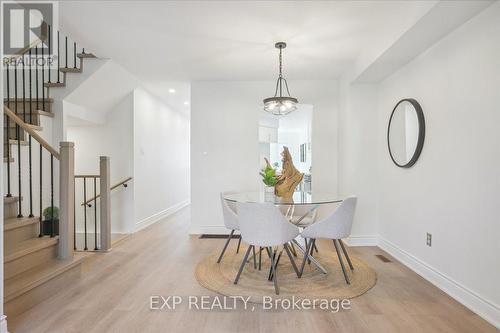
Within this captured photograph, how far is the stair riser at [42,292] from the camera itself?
2.05m

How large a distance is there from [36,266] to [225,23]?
2730mm

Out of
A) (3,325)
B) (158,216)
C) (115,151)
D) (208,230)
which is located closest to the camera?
(3,325)

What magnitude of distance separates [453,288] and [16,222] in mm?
3778

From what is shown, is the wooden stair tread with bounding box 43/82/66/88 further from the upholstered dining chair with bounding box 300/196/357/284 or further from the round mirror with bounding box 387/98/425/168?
the round mirror with bounding box 387/98/425/168

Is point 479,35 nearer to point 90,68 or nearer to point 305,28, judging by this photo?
point 305,28

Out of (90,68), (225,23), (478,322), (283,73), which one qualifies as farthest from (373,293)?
(90,68)

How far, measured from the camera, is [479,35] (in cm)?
212

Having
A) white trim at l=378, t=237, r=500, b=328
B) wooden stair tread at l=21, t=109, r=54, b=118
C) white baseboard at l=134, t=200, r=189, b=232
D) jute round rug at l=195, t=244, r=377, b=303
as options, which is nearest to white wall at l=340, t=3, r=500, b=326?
white trim at l=378, t=237, r=500, b=328

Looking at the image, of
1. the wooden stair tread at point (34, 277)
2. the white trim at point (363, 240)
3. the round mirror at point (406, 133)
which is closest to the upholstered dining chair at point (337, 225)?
the round mirror at point (406, 133)

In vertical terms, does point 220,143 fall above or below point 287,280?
above

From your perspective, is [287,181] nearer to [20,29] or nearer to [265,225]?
[265,225]

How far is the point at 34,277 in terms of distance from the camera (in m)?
2.27

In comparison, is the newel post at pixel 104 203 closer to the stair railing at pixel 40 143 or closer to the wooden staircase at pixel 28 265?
the stair railing at pixel 40 143

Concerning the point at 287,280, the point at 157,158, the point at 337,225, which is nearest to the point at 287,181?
the point at 337,225
